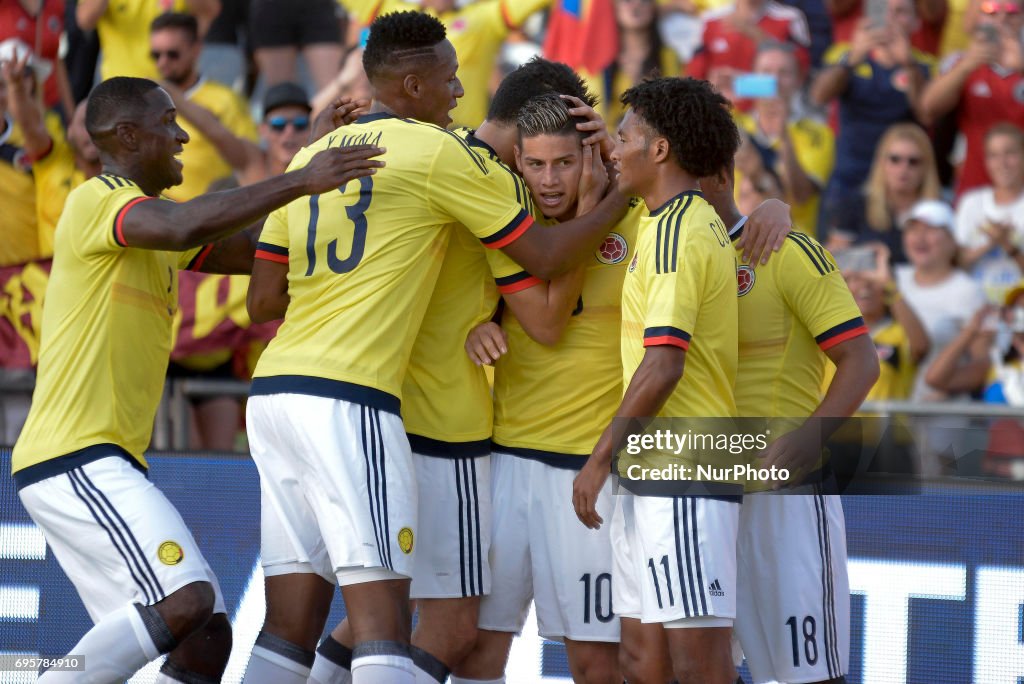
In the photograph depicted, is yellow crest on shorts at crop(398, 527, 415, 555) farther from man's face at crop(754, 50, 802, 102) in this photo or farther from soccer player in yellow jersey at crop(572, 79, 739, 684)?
man's face at crop(754, 50, 802, 102)

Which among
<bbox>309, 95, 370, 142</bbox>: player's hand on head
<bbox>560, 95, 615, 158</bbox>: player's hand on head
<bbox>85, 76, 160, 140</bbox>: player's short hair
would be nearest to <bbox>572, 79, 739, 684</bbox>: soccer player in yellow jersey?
<bbox>560, 95, 615, 158</bbox>: player's hand on head

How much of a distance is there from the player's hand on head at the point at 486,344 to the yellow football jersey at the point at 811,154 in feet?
13.0

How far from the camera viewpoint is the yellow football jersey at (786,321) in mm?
4551

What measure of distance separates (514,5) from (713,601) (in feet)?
17.5

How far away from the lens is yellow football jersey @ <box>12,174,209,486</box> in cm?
442

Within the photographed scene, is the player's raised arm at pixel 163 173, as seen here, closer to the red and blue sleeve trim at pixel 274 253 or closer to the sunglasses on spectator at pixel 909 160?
the red and blue sleeve trim at pixel 274 253

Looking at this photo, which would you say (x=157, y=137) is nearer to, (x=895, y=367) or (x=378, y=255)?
(x=378, y=255)

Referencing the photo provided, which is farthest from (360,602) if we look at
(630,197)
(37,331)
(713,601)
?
(37,331)

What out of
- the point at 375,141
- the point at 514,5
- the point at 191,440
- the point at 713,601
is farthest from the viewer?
the point at 514,5

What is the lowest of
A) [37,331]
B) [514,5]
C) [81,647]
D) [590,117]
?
[81,647]

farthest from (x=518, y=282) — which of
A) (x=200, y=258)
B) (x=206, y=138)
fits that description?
(x=206, y=138)

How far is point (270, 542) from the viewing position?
4426 millimetres

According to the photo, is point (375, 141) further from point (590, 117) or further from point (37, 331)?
point (37, 331)

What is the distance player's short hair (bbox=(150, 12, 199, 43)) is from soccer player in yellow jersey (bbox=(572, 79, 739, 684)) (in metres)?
4.80
